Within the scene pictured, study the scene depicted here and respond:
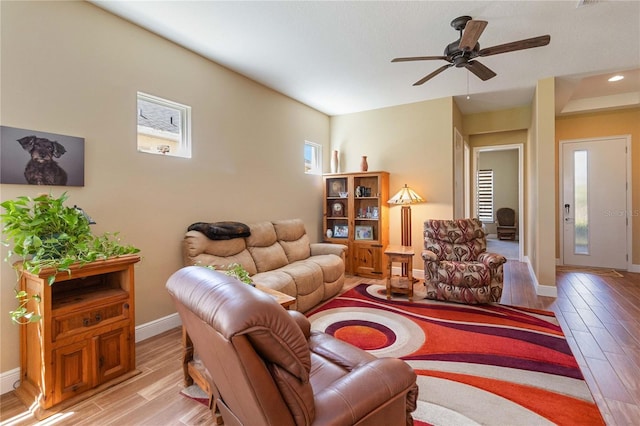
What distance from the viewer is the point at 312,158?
217 inches

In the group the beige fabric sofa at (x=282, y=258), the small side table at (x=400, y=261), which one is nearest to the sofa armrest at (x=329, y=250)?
the beige fabric sofa at (x=282, y=258)

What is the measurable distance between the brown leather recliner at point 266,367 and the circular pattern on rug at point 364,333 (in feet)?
4.86

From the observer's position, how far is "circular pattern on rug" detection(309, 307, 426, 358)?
262 centimetres

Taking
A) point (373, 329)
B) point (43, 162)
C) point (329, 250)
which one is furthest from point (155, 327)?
point (329, 250)

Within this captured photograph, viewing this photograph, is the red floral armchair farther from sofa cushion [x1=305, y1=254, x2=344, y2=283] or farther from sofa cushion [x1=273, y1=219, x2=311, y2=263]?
sofa cushion [x1=273, y1=219, x2=311, y2=263]

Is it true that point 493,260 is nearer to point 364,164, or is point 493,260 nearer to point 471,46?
point 471,46

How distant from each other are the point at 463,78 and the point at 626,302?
11.2ft

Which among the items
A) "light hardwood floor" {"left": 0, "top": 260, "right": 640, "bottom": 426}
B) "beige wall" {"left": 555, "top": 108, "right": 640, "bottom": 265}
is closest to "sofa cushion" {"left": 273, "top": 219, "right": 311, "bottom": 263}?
"light hardwood floor" {"left": 0, "top": 260, "right": 640, "bottom": 426}

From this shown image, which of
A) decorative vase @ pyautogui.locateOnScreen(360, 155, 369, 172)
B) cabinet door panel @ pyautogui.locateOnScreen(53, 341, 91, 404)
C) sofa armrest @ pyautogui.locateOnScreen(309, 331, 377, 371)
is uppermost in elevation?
decorative vase @ pyautogui.locateOnScreen(360, 155, 369, 172)

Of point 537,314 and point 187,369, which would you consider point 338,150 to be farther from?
point 187,369

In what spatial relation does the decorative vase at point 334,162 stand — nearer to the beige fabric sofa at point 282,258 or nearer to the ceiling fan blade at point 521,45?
the beige fabric sofa at point 282,258

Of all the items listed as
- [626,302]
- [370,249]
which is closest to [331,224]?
[370,249]

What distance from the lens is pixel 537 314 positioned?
3.31 metres

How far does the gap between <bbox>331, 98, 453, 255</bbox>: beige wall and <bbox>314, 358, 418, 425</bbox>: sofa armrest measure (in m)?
4.05
